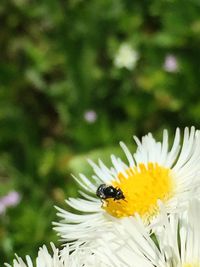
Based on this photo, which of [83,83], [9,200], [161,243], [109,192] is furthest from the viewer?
[83,83]

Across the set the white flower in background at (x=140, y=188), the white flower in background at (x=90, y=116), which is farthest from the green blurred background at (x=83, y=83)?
the white flower in background at (x=140, y=188)

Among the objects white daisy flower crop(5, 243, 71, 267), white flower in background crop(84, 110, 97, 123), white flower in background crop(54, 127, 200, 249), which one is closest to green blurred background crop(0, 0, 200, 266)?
white flower in background crop(84, 110, 97, 123)

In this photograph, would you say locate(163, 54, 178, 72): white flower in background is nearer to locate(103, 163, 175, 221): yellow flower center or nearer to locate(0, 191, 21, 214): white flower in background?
locate(0, 191, 21, 214): white flower in background

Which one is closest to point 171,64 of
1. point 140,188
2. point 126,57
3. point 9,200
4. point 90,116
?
point 126,57

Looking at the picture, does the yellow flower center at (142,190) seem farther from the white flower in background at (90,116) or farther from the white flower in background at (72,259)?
the white flower in background at (90,116)

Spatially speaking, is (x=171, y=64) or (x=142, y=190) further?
(x=171, y=64)

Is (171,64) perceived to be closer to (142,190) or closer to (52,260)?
(142,190)
